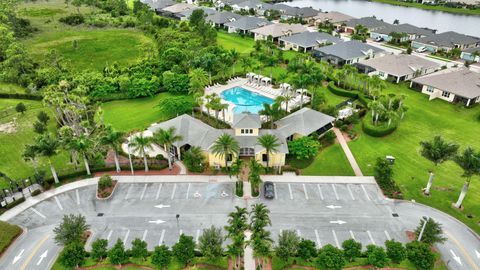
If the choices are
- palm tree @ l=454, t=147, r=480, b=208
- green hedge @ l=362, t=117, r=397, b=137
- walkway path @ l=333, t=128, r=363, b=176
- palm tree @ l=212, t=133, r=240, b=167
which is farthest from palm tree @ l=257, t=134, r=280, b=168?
palm tree @ l=454, t=147, r=480, b=208

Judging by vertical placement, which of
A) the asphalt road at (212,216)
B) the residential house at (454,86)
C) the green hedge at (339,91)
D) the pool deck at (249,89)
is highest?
the residential house at (454,86)

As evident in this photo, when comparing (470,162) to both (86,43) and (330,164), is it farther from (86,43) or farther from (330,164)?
(86,43)

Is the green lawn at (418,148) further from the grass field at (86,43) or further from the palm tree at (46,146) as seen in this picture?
the grass field at (86,43)

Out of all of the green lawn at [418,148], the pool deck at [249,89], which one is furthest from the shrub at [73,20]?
the green lawn at [418,148]

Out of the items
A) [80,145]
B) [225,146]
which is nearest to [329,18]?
[225,146]

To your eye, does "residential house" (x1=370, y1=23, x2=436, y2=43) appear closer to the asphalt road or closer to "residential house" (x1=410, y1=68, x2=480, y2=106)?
"residential house" (x1=410, y1=68, x2=480, y2=106)

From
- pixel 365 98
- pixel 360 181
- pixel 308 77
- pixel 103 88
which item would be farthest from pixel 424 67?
pixel 103 88

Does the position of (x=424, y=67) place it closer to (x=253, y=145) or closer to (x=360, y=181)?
(x=360, y=181)
